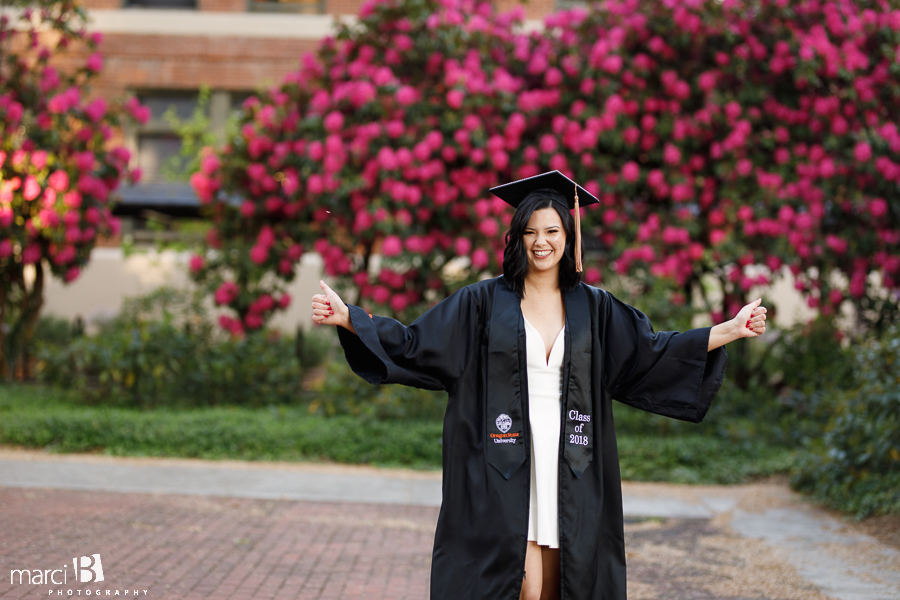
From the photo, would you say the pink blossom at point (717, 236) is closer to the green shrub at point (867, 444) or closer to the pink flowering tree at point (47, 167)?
the green shrub at point (867, 444)

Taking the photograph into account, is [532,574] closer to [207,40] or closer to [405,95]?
[405,95]

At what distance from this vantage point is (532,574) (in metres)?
2.94

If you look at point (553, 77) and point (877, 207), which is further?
point (553, 77)

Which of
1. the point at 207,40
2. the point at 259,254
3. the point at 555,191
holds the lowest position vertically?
the point at 555,191

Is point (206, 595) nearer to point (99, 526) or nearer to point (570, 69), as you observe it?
point (99, 526)

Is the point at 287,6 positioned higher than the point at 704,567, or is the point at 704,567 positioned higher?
the point at 287,6

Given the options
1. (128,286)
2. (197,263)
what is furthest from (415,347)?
(128,286)

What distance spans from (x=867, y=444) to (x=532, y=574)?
12.6 ft

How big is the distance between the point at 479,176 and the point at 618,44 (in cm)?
198

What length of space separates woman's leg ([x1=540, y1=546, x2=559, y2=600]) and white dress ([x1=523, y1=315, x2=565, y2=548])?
69 millimetres

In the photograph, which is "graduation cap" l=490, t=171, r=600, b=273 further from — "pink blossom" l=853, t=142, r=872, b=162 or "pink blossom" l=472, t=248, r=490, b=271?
"pink blossom" l=853, t=142, r=872, b=162

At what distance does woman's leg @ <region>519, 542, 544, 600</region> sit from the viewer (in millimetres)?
2938

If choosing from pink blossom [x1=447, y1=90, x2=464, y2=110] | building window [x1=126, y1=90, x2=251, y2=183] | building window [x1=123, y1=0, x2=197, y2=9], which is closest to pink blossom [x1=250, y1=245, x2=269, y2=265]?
pink blossom [x1=447, y1=90, x2=464, y2=110]

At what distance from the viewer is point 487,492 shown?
2.93 metres
